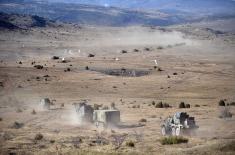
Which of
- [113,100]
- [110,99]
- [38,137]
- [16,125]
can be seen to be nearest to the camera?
[38,137]

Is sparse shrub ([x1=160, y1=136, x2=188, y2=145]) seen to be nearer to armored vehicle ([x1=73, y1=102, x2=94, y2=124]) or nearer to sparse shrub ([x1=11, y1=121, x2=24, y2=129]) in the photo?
armored vehicle ([x1=73, y1=102, x2=94, y2=124])

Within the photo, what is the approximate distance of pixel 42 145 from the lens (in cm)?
2678

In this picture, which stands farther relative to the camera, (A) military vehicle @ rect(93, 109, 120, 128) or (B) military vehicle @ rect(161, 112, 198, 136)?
(A) military vehicle @ rect(93, 109, 120, 128)

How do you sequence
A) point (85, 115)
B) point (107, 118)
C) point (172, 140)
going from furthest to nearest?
point (85, 115) < point (107, 118) < point (172, 140)

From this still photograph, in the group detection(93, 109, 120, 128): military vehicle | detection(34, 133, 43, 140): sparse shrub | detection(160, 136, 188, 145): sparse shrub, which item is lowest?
detection(34, 133, 43, 140): sparse shrub

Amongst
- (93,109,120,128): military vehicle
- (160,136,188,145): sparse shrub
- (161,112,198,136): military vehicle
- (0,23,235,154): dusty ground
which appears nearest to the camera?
(160,136,188,145): sparse shrub

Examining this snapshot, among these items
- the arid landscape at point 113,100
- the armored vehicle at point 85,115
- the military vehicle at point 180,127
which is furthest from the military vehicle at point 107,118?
Result: the military vehicle at point 180,127

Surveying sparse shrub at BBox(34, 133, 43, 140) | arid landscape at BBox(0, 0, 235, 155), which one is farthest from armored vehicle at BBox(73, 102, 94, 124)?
sparse shrub at BBox(34, 133, 43, 140)

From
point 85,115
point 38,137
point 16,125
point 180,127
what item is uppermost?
point 85,115

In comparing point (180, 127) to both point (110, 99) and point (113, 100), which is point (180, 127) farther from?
point (110, 99)

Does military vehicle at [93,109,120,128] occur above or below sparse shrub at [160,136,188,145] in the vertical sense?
above

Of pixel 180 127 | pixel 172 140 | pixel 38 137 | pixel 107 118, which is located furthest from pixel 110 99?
pixel 172 140

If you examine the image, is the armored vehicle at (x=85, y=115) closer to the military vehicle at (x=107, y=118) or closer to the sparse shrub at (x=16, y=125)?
the military vehicle at (x=107, y=118)

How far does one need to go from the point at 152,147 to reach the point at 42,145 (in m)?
6.22
